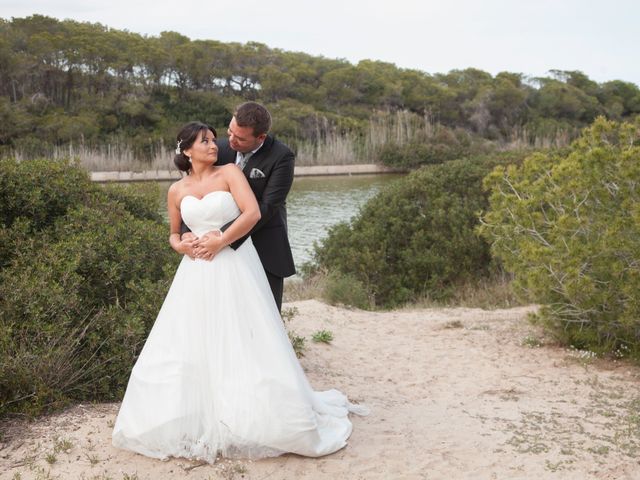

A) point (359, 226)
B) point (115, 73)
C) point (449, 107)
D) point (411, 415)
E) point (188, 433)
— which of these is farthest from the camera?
point (449, 107)

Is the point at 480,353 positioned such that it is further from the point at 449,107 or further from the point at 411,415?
the point at 449,107

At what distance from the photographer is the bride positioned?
472 centimetres

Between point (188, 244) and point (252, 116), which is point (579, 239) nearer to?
point (252, 116)

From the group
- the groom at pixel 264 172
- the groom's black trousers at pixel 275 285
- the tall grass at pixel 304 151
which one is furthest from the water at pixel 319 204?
the groom at pixel 264 172

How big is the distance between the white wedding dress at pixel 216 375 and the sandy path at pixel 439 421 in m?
0.15

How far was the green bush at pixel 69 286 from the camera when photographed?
5.55 meters

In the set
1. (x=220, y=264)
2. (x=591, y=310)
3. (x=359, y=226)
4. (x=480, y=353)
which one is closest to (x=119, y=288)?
(x=220, y=264)

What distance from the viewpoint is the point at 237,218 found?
4.83 metres

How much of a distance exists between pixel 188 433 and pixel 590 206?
5133mm

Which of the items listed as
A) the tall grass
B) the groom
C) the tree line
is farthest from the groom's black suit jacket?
the tree line

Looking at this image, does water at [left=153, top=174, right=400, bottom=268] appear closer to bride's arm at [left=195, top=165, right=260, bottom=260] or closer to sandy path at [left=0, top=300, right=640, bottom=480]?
sandy path at [left=0, top=300, right=640, bottom=480]

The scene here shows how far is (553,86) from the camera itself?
59594 mm

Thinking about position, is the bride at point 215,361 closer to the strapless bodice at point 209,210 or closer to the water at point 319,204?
the strapless bodice at point 209,210

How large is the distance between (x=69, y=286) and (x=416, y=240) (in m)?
7.51
